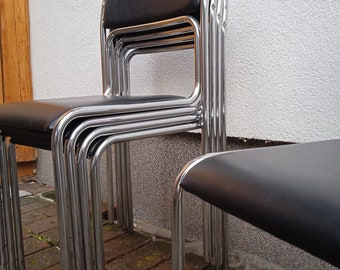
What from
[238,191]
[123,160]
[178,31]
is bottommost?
[123,160]

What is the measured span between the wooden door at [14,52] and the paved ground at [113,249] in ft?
2.16

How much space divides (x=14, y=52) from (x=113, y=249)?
121 cm

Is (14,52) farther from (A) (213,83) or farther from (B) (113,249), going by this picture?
(A) (213,83)

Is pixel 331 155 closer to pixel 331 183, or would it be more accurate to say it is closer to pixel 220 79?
pixel 331 183

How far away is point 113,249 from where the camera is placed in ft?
3.95

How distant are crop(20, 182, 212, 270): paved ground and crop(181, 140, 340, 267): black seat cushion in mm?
701

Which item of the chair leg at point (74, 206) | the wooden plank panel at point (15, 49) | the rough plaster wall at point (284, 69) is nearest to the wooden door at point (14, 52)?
the wooden plank panel at point (15, 49)

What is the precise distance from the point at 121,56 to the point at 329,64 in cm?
Result: 64

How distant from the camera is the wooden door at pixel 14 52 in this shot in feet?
5.91

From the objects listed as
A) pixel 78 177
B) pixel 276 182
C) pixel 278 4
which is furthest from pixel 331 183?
pixel 278 4

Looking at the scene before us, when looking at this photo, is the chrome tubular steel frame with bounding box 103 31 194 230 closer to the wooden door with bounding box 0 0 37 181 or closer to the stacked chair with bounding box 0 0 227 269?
the stacked chair with bounding box 0 0 227 269

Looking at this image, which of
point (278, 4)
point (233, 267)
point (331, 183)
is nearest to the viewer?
point (331, 183)

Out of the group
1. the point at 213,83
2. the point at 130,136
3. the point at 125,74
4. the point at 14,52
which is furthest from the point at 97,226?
the point at 14,52

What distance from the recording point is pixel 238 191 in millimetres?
399
